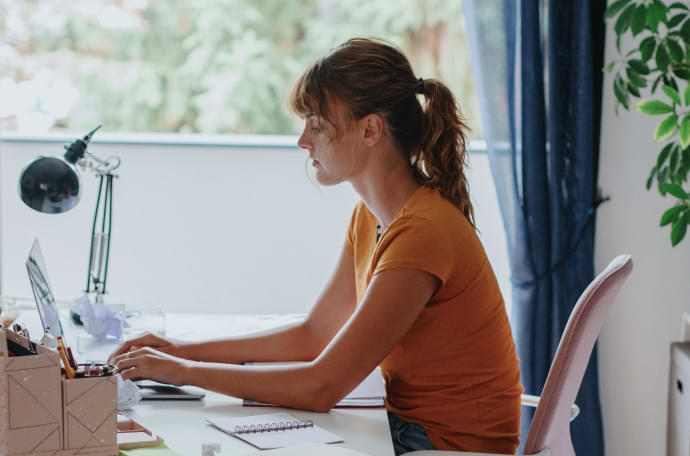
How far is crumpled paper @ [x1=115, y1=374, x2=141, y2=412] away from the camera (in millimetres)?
1489

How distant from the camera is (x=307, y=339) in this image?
1999mm

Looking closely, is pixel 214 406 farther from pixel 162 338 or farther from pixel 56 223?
pixel 56 223

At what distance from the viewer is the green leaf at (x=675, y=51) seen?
7.89ft

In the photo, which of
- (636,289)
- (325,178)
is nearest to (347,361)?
(325,178)

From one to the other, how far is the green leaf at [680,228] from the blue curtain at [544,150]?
522 millimetres

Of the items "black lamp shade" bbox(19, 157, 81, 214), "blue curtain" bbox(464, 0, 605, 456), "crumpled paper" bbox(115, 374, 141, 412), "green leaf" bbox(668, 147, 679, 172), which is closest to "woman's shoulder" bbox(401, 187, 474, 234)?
"crumpled paper" bbox(115, 374, 141, 412)

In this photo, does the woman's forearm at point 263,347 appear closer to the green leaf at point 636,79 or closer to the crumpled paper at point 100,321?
the crumpled paper at point 100,321

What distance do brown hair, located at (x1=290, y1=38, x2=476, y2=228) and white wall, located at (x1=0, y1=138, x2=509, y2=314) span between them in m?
1.51

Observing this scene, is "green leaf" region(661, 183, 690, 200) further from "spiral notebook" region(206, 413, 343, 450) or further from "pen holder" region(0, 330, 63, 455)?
"pen holder" region(0, 330, 63, 455)

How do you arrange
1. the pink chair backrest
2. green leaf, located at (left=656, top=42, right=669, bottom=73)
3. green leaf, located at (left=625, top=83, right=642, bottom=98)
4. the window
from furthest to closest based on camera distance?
the window, green leaf, located at (left=625, top=83, right=642, bottom=98), green leaf, located at (left=656, top=42, right=669, bottom=73), the pink chair backrest

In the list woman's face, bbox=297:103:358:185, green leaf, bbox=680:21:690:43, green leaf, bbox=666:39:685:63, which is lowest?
woman's face, bbox=297:103:358:185

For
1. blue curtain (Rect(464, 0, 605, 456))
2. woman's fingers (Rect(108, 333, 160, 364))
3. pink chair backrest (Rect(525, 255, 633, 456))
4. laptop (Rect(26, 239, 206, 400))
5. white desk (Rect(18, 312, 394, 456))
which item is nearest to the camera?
white desk (Rect(18, 312, 394, 456))

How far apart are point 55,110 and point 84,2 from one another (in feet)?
3.24

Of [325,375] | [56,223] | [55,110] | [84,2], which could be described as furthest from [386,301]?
[84,2]
